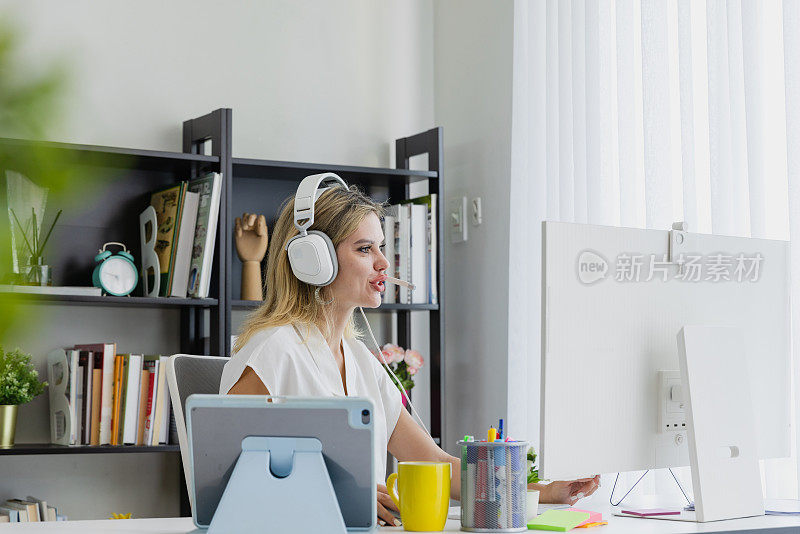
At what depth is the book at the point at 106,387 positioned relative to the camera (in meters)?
2.45

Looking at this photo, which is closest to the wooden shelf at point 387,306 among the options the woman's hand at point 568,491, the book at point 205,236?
the book at point 205,236

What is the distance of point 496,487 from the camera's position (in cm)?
112

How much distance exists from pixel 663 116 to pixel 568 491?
1.16m

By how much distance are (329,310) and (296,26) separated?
5.16ft

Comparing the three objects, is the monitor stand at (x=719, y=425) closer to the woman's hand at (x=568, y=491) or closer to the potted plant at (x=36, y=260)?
the woman's hand at (x=568, y=491)

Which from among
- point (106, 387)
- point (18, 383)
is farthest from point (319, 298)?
point (18, 383)

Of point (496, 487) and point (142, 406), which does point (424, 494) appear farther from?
point (142, 406)

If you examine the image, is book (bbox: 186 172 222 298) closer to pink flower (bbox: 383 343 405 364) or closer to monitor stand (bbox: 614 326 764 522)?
pink flower (bbox: 383 343 405 364)

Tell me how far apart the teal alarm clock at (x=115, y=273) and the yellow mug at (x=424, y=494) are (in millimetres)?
1616

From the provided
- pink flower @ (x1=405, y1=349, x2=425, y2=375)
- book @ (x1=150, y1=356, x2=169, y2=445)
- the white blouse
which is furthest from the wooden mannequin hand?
the white blouse

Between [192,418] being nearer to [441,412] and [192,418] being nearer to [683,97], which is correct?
[683,97]

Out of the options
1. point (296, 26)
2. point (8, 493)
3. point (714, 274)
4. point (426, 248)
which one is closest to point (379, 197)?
point (426, 248)

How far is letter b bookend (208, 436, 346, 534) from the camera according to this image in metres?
1.01

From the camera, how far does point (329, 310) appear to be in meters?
1.79
